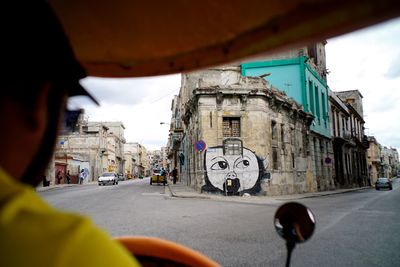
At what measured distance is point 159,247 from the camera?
1566mm

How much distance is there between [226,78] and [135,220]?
1711 cm

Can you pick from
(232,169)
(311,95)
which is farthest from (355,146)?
(232,169)

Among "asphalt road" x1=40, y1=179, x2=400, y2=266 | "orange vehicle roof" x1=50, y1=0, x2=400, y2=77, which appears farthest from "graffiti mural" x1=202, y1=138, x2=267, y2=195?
"orange vehicle roof" x1=50, y1=0, x2=400, y2=77

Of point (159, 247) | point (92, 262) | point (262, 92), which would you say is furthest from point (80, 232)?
point (262, 92)

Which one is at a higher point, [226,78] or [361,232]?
[226,78]

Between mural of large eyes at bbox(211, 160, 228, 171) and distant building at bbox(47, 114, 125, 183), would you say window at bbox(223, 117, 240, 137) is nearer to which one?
mural of large eyes at bbox(211, 160, 228, 171)

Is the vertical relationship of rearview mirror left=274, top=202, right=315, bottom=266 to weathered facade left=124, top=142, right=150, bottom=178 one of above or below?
below

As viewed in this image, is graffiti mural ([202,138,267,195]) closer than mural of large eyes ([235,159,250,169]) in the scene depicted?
Yes

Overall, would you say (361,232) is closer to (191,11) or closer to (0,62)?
(191,11)

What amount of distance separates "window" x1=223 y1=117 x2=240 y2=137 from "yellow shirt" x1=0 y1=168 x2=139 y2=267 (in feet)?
67.4

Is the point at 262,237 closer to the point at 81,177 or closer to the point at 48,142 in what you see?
the point at 48,142

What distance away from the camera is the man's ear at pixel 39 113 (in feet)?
2.81

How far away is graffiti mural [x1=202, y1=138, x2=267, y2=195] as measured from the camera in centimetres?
2016

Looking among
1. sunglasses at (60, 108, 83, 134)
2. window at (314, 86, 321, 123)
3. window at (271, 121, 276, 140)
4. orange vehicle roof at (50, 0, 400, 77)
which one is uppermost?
window at (314, 86, 321, 123)
